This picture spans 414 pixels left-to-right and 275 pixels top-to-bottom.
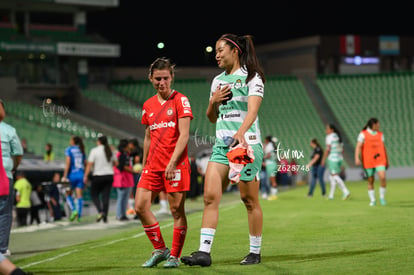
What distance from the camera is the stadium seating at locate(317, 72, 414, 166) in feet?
152

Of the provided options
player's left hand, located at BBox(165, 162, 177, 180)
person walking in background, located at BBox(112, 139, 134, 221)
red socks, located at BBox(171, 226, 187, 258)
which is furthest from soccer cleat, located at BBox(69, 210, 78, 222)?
player's left hand, located at BBox(165, 162, 177, 180)

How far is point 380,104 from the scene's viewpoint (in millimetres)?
50500

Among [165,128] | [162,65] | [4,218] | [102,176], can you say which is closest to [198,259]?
[165,128]

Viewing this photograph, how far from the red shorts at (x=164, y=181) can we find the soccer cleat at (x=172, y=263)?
0.72 m

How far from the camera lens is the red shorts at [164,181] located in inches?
313

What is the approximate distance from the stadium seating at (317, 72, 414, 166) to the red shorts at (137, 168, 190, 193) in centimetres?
3769

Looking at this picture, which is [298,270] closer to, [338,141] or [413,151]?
[338,141]

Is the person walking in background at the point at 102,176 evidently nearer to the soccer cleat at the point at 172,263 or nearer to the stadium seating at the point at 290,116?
the soccer cleat at the point at 172,263

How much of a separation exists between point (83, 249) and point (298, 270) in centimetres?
457

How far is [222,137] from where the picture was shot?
7.66 m

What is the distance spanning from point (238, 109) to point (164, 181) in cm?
116

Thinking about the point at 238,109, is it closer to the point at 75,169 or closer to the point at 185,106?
the point at 185,106

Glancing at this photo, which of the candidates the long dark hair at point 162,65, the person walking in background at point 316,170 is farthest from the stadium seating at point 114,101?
the long dark hair at point 162,65

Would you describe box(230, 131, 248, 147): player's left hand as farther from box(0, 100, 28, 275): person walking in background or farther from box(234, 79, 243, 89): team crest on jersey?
box(0, 100, 28, 275): person walking in background
